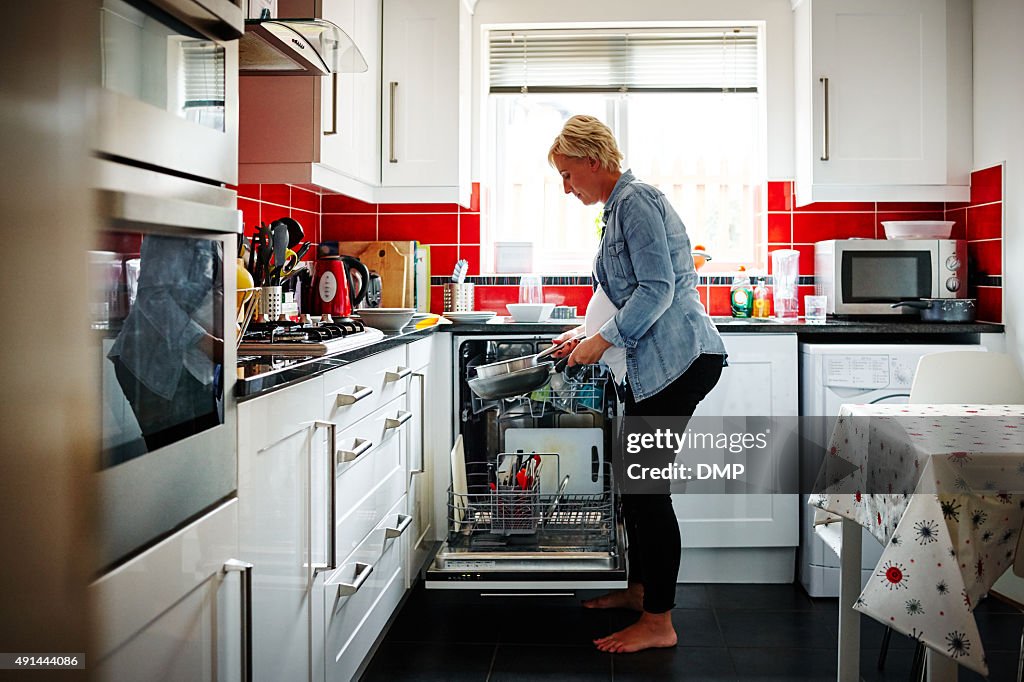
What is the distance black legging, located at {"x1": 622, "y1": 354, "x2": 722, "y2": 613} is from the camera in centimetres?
246

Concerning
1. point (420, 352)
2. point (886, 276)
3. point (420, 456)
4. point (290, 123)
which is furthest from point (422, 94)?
point (886, 276)

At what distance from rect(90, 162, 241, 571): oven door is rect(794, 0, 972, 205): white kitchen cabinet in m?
2.61

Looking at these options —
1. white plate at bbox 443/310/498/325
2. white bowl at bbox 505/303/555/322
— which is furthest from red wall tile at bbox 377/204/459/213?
white bowl at bbox 505/303/555/322

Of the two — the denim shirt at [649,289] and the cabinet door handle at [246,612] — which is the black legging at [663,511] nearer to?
the denim shirt at [649,289]

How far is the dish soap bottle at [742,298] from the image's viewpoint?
11.5 feet

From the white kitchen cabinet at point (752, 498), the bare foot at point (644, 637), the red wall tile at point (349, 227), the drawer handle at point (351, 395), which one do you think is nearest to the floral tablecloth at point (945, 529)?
the bare foot at point (644, 637)

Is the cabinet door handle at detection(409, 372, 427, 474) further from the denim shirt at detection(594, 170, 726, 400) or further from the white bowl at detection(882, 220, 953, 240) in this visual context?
→ the white bowl at detection(882, 220, 953, 240)

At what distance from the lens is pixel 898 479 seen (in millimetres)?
1632

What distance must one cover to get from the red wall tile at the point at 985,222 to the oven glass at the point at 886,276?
0.21 m

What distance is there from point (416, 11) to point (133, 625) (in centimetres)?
282

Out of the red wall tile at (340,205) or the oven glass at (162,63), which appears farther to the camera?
the red wall tile at (340,205)

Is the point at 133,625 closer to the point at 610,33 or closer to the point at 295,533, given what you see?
the point at 295,533

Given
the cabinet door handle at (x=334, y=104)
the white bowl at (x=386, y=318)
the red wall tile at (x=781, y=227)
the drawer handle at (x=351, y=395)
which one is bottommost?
the drawer handle at (x=351, y=395)

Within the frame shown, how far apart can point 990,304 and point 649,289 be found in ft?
5.32
